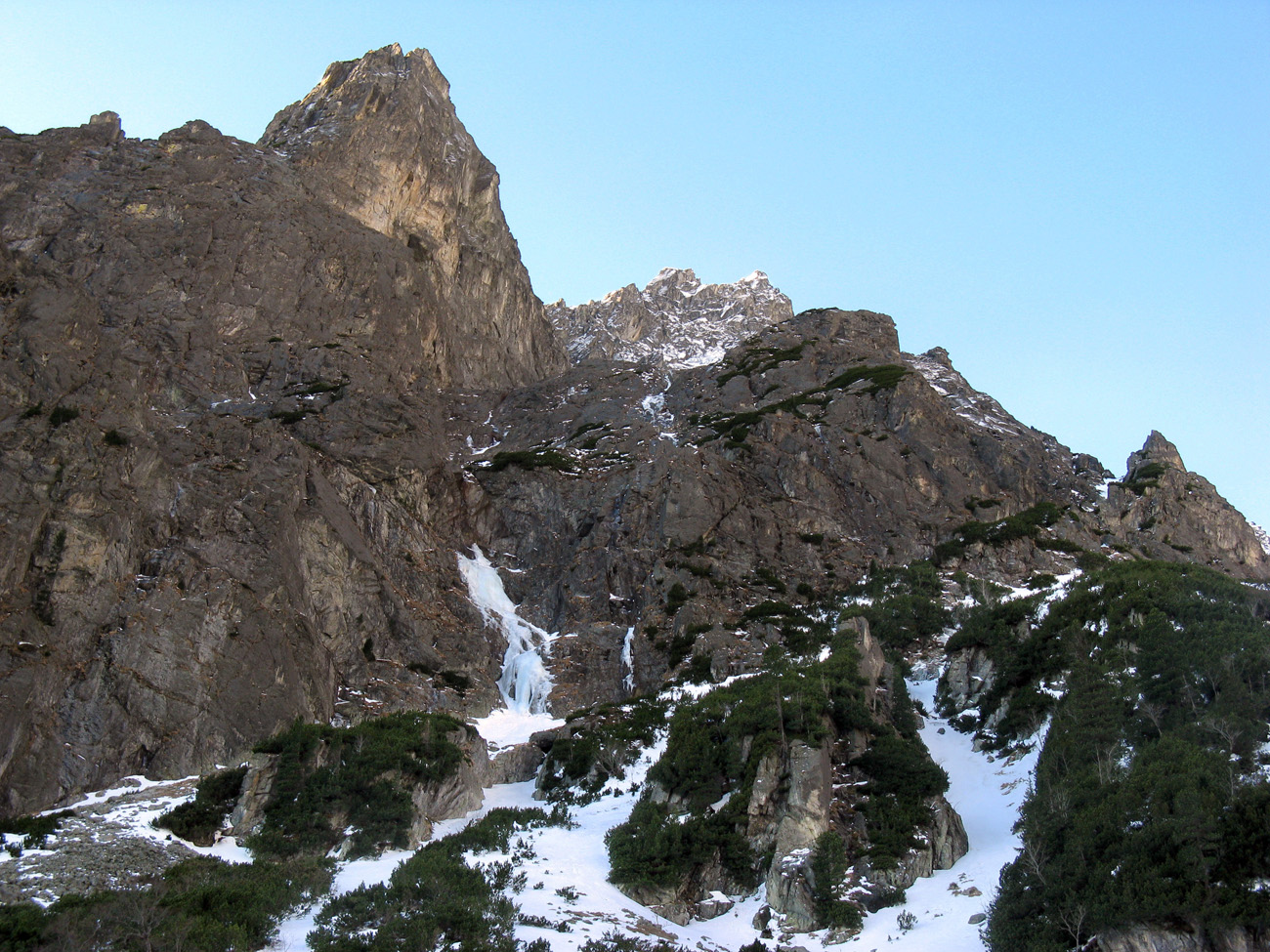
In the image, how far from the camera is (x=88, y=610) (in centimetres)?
4091

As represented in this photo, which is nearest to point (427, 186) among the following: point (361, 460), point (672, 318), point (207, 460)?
point (361, 460)

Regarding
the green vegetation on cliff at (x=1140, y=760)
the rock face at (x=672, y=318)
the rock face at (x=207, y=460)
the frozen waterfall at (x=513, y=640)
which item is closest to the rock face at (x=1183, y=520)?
the green vegetation on cliff at (x=1140, y=760)

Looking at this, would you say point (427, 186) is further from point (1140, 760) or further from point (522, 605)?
point (1140, 760)

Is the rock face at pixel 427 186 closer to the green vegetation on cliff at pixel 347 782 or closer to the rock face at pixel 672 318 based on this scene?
the rock face at pixel 672 318

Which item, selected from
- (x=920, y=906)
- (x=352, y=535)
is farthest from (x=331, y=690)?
(x=920, y=906)

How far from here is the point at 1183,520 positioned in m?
84.2

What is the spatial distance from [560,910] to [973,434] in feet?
213

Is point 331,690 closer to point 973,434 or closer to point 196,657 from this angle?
point 196,657

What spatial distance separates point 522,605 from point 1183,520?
61496mm

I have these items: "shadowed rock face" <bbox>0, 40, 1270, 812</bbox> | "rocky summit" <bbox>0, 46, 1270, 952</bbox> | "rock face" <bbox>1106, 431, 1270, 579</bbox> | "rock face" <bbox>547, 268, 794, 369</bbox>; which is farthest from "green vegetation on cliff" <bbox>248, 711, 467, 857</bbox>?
"rock face" <bbox>547, 268, 794, 369</bbox>

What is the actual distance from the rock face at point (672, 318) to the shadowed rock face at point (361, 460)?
169ft

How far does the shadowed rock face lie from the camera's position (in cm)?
4175

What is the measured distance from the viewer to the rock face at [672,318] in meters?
162

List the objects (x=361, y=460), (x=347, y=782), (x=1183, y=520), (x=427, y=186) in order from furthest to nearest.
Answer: (x=427, y=186), (x=1183, y=520), (x=361, y=460), (x=347, y=782)
